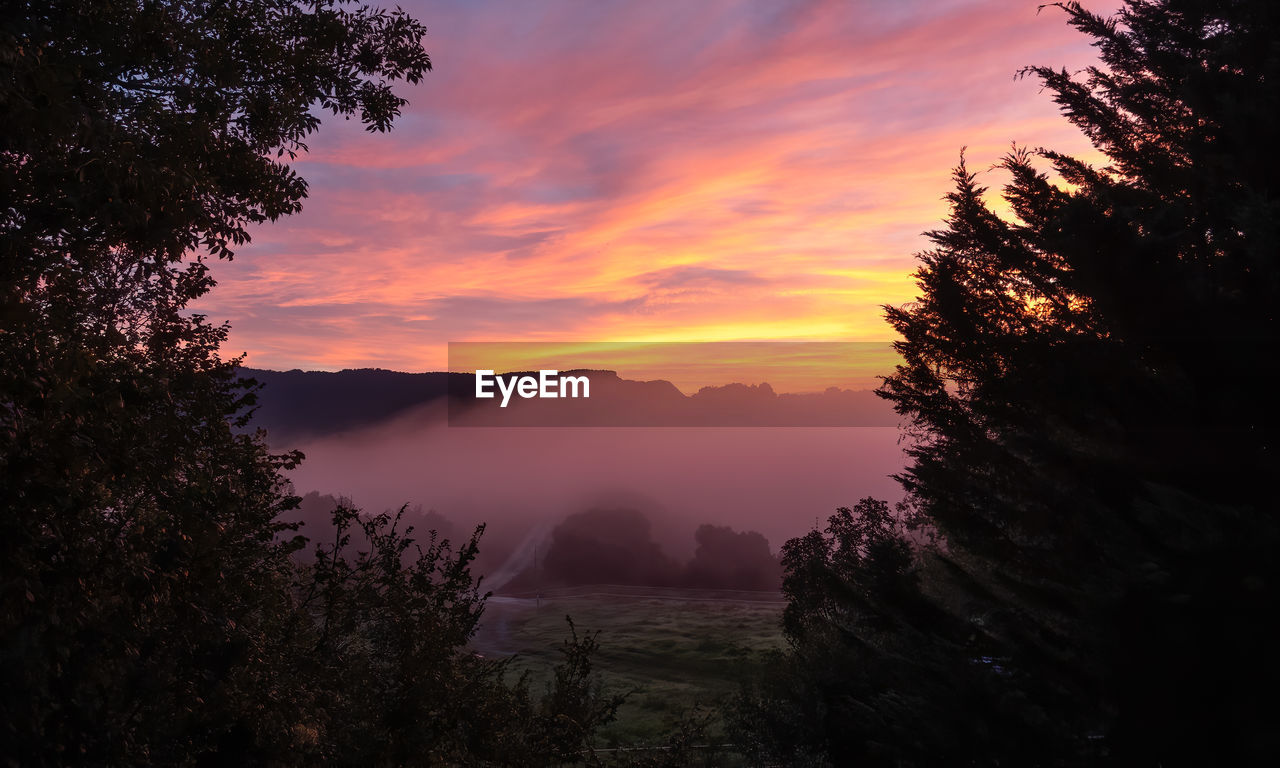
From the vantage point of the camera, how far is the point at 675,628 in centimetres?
11775

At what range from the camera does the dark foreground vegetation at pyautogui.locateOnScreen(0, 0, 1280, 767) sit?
6449 millimetres

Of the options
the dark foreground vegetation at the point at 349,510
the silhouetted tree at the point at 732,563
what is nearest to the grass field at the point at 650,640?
the silhouetted tree at the point at 732,563

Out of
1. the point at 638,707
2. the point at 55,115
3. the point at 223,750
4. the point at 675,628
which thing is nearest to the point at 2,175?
the point at 55,115

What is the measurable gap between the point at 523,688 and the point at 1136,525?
1222 centimetres

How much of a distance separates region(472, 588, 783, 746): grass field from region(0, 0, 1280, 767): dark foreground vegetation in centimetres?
2321

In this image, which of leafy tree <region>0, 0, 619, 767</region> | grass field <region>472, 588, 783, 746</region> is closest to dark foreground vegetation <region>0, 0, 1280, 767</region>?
leafy tree <region>0, 0, 619, 767</region>

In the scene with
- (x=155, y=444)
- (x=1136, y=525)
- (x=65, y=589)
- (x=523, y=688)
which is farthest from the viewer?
(x=1136, y=525)

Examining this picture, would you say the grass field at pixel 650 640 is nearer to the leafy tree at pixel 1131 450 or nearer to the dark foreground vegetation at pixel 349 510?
the leafy tree at pixel 1131 450

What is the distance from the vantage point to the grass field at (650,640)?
207 feet

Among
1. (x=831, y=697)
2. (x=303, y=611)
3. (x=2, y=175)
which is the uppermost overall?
(x=2, y=175)

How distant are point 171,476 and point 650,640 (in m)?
104

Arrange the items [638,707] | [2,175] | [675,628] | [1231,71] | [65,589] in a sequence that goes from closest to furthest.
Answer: [65,589] < [2,175] < [1231,71] < [638,707] < [675,628]

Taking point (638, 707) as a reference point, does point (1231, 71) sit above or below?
above

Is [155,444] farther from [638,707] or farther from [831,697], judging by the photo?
[638,707]
